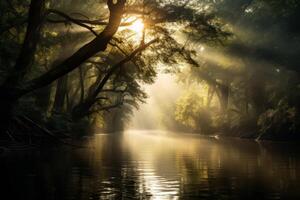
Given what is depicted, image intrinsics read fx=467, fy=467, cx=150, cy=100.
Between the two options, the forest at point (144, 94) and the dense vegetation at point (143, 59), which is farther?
the dense vegetation at point (143, 59)

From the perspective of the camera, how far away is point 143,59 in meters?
28.2

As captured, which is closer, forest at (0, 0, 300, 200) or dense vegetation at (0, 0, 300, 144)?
forest at (0, 0, 300, 200)

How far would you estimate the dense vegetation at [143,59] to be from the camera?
71.3 feet

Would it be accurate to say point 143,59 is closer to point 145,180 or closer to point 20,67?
point 20,67

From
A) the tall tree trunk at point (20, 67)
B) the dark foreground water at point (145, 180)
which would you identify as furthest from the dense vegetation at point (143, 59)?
the dark foreground water at point (145, 180)

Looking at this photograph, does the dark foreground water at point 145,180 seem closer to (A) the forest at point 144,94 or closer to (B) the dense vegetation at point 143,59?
(A) the forest at point 144,94

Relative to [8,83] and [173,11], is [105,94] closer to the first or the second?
[173,11]

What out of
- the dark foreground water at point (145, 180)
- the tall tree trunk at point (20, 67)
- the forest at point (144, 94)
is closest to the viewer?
the dark foreground water at point (145, 180)

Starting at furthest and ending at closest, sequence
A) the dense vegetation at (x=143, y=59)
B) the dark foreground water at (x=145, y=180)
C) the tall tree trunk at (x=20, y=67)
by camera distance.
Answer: the dense vegetation at (x=143, y=59) → the tall tree trunk at (x=20, y=67) → the dark foreground water at (x=145, y=180)

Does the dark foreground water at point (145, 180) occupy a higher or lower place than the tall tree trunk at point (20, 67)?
lower

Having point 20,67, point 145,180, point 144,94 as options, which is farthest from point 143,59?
point 144,94

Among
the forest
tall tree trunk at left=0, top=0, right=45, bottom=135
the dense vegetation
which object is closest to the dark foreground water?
the forest

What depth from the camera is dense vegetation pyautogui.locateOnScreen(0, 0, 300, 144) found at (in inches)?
856

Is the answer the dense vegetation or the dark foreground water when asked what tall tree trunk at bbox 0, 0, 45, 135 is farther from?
the dark foreground water
